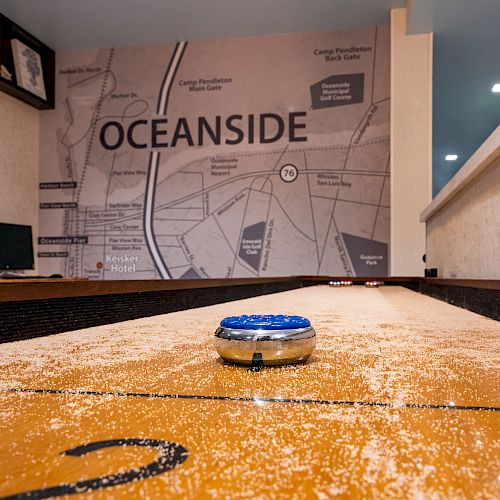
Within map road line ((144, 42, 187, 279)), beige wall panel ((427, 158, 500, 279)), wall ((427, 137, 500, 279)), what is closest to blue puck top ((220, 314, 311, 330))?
wall ((427, 137, 500, 279))

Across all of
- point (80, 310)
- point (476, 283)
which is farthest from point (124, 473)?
point (476, 283)

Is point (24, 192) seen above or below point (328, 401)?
above

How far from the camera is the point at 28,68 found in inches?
210

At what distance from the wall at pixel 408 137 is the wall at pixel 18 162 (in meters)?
4.03

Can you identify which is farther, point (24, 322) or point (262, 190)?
point (262, 190)

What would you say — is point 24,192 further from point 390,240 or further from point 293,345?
point 293,345

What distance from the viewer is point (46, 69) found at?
5719 mm

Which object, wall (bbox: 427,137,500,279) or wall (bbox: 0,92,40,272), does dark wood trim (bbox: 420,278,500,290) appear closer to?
wall (bbox: 427,137,500,279)


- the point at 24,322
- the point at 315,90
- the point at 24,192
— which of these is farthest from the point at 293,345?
the point at 24,192

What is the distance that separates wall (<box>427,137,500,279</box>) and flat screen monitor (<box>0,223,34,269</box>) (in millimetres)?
4134

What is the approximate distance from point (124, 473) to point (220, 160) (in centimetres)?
532

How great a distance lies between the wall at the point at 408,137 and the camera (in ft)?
15.6

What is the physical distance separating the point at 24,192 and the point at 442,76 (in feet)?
16.8

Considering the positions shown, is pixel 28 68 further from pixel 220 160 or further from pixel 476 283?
pixel 476 283
